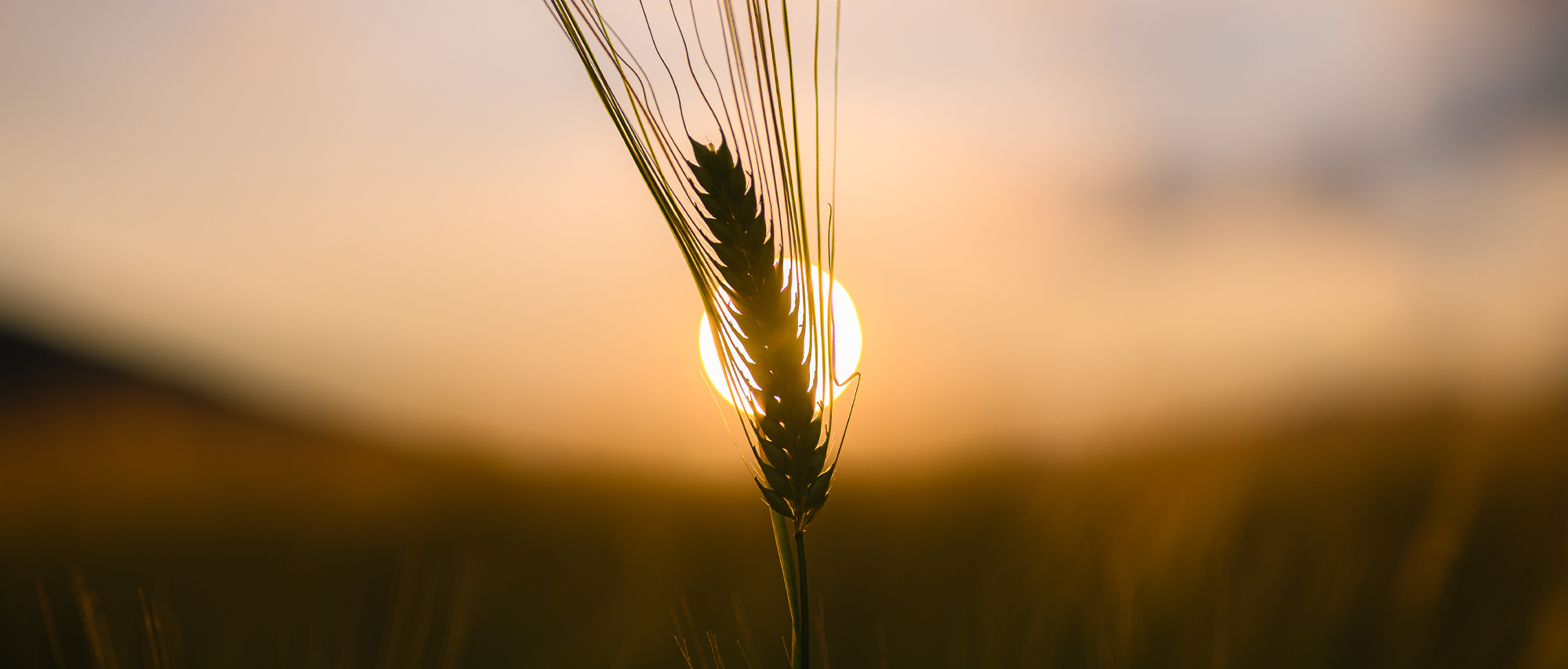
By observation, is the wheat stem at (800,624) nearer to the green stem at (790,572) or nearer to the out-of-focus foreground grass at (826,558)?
the green stem at (790,572)

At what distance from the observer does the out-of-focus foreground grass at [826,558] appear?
1.90 metres

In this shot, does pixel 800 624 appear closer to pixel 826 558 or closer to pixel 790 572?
pixel 790 572

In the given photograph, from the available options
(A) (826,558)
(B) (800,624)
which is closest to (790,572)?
(B) (800,624)

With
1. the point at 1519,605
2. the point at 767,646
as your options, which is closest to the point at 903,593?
the point at 767,646

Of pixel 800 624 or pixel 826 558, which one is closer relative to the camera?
pixel 800 624

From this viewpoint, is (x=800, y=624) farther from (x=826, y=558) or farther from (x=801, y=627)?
(x=826, y=558)

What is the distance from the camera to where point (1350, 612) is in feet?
6.83

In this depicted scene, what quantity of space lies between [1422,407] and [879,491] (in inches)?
118

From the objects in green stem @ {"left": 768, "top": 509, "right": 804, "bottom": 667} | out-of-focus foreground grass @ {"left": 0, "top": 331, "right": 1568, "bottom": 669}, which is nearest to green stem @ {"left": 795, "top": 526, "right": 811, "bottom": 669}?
green stem @ {"left": 768, "top": 509, "right": 804, "bottom": 667}

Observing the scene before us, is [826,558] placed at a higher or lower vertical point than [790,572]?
lower

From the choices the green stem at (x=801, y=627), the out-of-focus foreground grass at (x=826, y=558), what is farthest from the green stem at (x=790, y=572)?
the out-of-focus foreground grass at (x=826, y=558)

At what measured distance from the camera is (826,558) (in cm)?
374

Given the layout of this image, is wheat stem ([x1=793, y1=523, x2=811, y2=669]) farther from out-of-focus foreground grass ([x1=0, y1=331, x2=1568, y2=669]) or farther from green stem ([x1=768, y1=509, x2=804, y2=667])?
out-of-focus foreground grass ([x1=0, y1=331, x2=1568, y2=669])

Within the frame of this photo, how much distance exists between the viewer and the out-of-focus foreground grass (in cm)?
190
